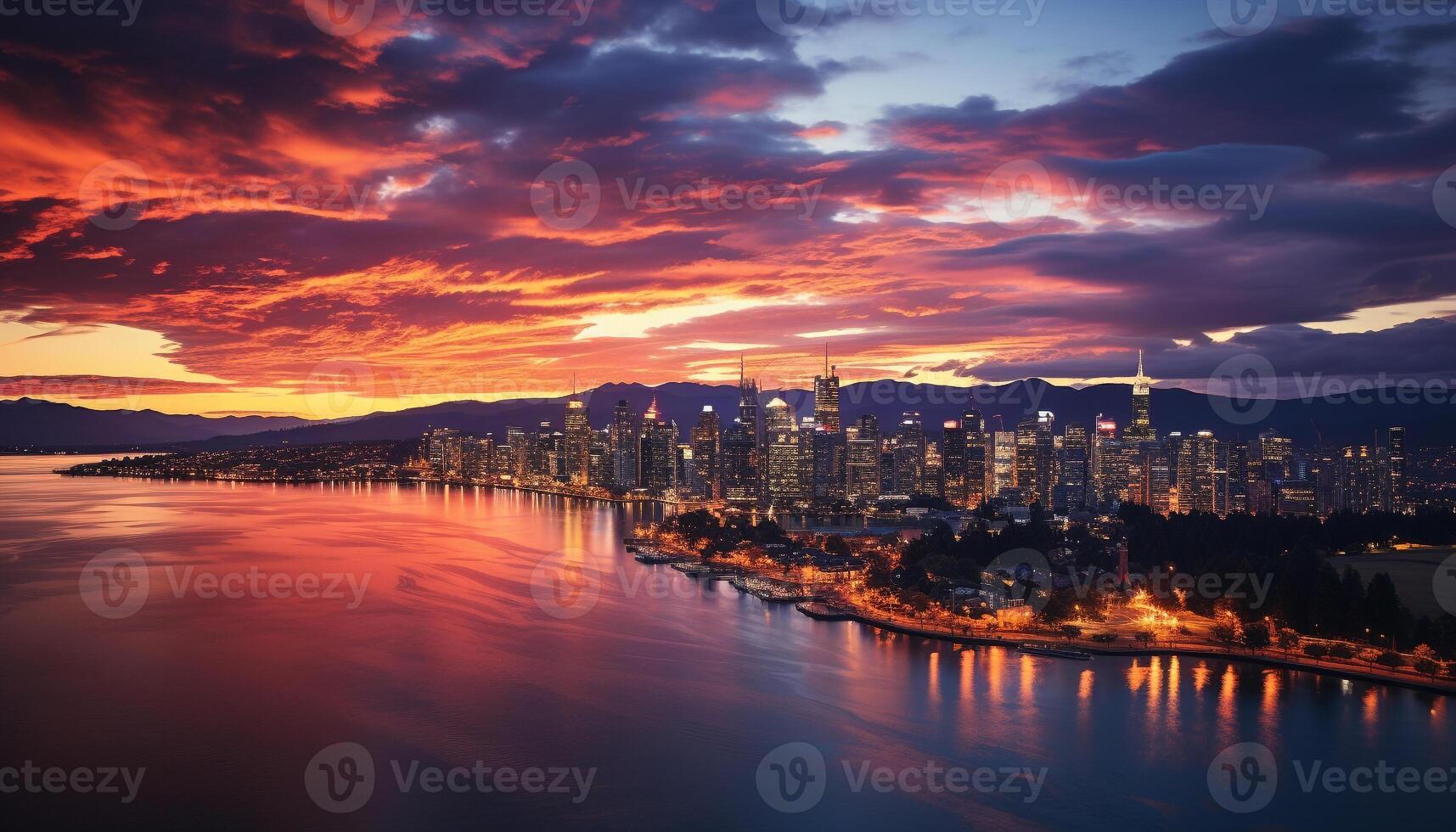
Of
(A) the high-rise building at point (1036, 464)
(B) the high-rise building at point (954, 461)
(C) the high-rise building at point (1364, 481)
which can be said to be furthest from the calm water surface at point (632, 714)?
(C) the high-rise building at point (1364, 481)

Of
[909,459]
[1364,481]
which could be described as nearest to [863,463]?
[909,459]

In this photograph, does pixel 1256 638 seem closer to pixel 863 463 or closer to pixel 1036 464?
pixel 1036 464

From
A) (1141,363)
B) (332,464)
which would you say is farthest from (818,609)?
(332,464)

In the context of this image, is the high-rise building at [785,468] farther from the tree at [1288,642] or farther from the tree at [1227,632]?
the tree at [1288,642]

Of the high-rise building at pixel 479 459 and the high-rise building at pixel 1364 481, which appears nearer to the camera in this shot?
the high-rise building at pixel 1364 481

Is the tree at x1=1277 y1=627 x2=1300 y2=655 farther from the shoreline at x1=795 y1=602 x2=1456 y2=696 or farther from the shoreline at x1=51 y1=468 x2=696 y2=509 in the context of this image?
the shoreline at x1=51 y1=468 x2=696 y2=509

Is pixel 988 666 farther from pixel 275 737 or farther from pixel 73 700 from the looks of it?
pixel 73 700
